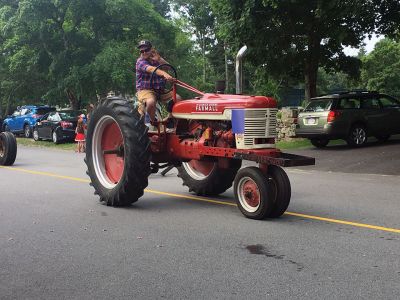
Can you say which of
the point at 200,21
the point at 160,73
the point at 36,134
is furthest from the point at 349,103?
the point at 200,21

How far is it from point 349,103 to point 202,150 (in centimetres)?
1141

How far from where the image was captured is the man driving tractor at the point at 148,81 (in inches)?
325

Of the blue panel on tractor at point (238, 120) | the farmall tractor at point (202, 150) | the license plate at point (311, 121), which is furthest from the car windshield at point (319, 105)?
the blue panel on tractor at point (238, 120)

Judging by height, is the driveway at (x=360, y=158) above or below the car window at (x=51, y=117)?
below

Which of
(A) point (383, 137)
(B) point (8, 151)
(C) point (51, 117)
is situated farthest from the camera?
(C) point (51, 117)

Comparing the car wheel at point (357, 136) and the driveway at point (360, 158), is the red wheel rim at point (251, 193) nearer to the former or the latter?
the driveway at point (360, 158)

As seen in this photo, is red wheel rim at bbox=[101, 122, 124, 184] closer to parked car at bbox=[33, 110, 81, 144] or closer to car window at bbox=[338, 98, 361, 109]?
car window at bbox=[338, 98, 361, 109]

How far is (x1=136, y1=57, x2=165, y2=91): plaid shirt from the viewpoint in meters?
8.31

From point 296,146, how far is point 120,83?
446 inches

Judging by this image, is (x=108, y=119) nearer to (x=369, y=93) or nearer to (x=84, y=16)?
(x=369, y=93)

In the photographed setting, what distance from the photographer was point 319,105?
17859mm

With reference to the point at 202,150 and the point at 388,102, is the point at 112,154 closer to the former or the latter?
the point at 202,150

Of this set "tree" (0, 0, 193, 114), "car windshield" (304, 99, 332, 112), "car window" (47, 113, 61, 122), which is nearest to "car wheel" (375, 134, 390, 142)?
"car windshield" (304, 99, 332, 112)

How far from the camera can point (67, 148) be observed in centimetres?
2348
